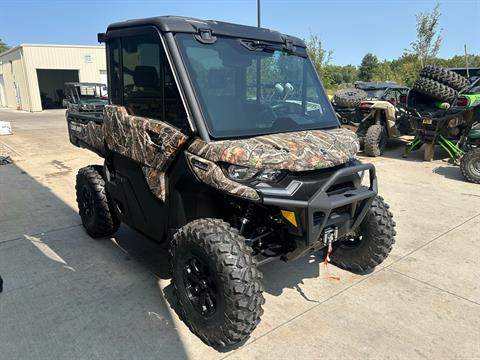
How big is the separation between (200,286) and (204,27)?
1.87 meters

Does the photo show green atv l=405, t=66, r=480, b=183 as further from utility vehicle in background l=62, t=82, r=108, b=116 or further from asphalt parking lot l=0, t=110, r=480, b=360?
utility vehicle in background l=62, t=82, r=108, b=116

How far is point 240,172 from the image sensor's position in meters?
2.57

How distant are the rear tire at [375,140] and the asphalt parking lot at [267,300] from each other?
4235 millimetres

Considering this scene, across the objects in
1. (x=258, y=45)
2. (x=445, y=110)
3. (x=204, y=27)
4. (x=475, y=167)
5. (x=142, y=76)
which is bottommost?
(x=475, y=167)

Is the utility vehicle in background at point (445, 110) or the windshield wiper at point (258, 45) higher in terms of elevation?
the windshield wiper at point (258, 45)

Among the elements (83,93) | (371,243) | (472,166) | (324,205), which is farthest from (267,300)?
(83,93)

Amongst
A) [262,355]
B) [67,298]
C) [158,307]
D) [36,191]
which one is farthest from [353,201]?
[36,191]

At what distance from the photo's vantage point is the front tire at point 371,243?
342cm

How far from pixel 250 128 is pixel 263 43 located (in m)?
0.80

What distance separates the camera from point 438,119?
812 centimetres

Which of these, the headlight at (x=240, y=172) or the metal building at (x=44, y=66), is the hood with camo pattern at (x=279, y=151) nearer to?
the headlight at (x=240, y=172)

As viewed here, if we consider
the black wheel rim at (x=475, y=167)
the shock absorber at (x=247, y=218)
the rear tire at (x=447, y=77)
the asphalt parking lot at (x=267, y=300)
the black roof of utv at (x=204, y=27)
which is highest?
the black roof of utv at (x=204, y=27)

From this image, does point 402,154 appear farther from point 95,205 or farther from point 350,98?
point 95,205

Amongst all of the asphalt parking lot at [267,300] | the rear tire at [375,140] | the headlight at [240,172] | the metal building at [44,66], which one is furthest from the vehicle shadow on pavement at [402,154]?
the metal building at [44,66]
